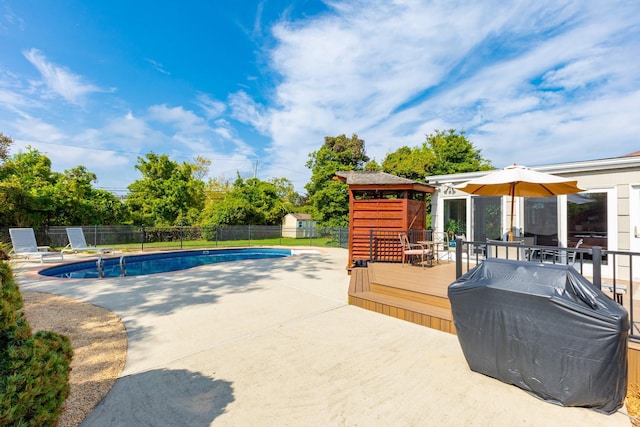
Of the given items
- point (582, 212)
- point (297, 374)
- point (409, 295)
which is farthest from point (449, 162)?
point (297, 374)

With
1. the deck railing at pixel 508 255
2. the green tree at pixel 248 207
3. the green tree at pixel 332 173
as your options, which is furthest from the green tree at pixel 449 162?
the green tree at pixel 248 207

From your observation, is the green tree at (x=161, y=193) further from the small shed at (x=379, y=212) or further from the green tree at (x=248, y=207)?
the small shed at (x=379, y=212)

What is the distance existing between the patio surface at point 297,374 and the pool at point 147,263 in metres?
5.94

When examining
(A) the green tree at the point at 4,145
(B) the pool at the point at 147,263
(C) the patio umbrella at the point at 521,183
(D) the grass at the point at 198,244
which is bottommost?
(B) the pool at the point at 147,263

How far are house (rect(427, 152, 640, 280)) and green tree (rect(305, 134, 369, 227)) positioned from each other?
1351 cm

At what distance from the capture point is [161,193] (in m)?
21.6

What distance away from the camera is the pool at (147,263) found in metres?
9.49

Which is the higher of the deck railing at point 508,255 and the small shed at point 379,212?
the small shed at point 379,212

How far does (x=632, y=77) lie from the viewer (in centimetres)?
957

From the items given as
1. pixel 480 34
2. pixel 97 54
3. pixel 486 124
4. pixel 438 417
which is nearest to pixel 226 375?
pixel 438 417

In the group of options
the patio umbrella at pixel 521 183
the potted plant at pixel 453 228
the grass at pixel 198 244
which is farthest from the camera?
the grass at pixel 198 244

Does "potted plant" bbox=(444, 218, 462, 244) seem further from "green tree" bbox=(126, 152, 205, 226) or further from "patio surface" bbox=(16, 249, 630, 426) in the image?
"green tree" bbox=(126, 152, 205, 226)

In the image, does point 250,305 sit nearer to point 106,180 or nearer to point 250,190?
point 250,190

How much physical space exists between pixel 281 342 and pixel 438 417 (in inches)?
78.7
